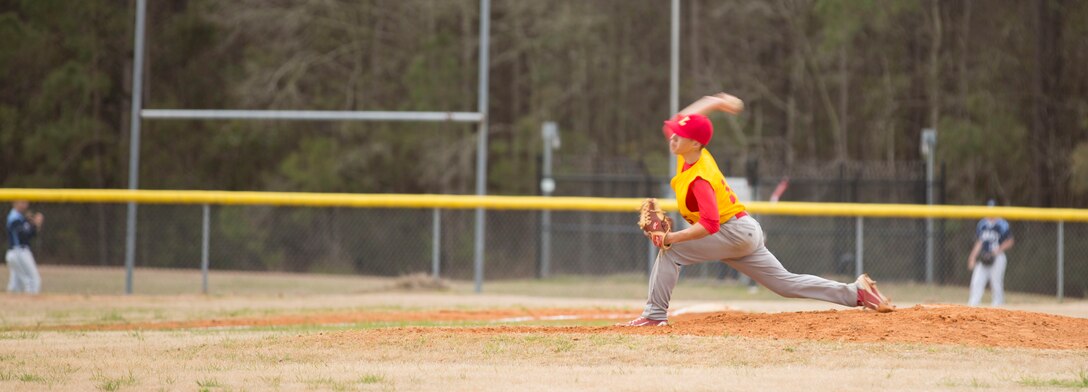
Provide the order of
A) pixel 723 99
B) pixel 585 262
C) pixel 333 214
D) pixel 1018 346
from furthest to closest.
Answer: pixel 333 214, pixel 585 262, pixel 723 99, pixel 1018 346

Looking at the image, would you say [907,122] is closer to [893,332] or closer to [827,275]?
[827,275]

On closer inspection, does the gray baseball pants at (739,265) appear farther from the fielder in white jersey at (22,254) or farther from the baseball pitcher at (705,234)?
the fielder in white jersey at (22,254)

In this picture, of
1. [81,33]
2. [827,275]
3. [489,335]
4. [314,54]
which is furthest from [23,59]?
[489,335]

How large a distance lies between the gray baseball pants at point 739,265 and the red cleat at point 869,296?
50 mm

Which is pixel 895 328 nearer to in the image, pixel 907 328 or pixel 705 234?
pixel 907 328

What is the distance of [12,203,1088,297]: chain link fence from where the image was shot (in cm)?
2133

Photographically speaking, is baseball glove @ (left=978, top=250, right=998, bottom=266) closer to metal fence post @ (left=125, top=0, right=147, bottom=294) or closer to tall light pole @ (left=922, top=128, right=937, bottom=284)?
tall light pole @ (left=922, top=128, right=937, bottom=284)

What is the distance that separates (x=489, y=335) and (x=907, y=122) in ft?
95.8

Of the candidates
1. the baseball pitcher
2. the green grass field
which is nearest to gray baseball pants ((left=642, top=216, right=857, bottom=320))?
the baseball pitcher

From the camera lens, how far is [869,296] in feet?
28.6

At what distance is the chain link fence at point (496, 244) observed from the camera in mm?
21328

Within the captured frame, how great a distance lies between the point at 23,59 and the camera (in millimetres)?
35469

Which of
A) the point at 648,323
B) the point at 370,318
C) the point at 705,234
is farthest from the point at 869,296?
the point at 370,318

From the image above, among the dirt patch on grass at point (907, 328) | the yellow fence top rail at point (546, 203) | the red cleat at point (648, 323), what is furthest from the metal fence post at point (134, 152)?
the red cleat at point (648, 323)
